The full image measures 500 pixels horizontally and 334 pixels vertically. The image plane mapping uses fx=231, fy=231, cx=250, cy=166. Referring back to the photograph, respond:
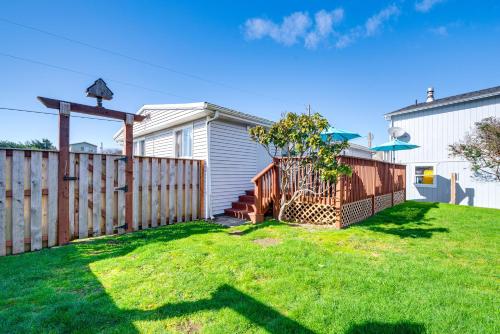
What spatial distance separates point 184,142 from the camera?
9.21m

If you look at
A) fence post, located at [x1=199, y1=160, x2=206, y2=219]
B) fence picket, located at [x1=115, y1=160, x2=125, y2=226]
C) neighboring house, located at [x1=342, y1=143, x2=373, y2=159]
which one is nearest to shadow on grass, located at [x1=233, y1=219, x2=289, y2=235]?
fence post, located at [x1=199, y1=160, x2=206, y2=219]

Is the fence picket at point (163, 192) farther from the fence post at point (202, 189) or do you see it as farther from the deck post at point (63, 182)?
the deck post at point (63, 182)

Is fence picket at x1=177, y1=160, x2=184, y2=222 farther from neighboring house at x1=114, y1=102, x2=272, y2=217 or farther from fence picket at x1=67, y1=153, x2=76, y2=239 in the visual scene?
fence picket at x1=67, y1=153, x2=76, y2=239

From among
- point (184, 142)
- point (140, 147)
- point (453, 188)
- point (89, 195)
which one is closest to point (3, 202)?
point (89, 195)

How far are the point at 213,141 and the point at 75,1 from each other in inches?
285

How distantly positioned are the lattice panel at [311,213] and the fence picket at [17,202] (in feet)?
21.0

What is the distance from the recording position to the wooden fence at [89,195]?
4.48 m

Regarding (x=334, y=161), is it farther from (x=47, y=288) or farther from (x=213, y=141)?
(x=47, y=288)

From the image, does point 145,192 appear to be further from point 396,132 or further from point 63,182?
point 396,132

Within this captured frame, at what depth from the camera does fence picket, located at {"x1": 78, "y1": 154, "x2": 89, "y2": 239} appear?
5309 mm

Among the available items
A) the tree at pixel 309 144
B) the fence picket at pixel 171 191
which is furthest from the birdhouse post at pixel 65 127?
the tree at pixel 309 144

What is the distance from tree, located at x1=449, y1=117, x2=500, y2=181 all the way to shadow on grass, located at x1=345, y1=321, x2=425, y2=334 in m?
10.8

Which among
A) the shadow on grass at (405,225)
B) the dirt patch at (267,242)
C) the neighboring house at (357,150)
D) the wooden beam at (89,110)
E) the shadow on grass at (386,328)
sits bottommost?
the shadow on grass at (405,225)

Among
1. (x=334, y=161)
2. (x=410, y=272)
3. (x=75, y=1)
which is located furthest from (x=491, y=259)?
(x=75, y=1)
